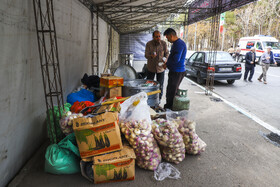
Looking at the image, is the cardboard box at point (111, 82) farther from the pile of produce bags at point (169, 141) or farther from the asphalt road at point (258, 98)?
the asphalt road at point (258, 98)

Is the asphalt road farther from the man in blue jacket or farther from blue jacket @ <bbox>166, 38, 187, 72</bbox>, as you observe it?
blue jacket @ <bbox>166, 38, 187, 72</bbox>

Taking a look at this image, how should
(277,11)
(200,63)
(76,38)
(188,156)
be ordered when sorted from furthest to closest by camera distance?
(277,11)
(200,63)
(76,38)
(188,156)

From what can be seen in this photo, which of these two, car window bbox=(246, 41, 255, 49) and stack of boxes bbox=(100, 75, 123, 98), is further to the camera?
car window bbox=(246, 41, 255, 49)

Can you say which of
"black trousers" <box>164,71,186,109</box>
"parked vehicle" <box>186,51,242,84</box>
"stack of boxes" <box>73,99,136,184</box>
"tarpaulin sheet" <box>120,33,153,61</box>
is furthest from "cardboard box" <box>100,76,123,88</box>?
"tarpaulin sheet" <box>120,33,153,61</box>

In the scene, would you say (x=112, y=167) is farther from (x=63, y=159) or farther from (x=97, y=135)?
(x=63, y=159)

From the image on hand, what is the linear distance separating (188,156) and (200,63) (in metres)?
7.45

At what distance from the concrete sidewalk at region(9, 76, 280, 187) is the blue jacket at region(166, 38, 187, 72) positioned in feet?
4.64

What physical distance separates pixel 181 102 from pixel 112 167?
2.73 metres

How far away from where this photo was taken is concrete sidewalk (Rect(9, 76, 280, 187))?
2613 millimetres

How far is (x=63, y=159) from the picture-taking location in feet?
8.71

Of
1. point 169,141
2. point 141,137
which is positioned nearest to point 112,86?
point 141,137

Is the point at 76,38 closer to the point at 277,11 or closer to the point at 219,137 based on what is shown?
the point at 219,137

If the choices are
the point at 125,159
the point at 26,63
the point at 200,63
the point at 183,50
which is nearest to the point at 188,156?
the point at 125,159

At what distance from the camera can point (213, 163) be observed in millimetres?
3102
